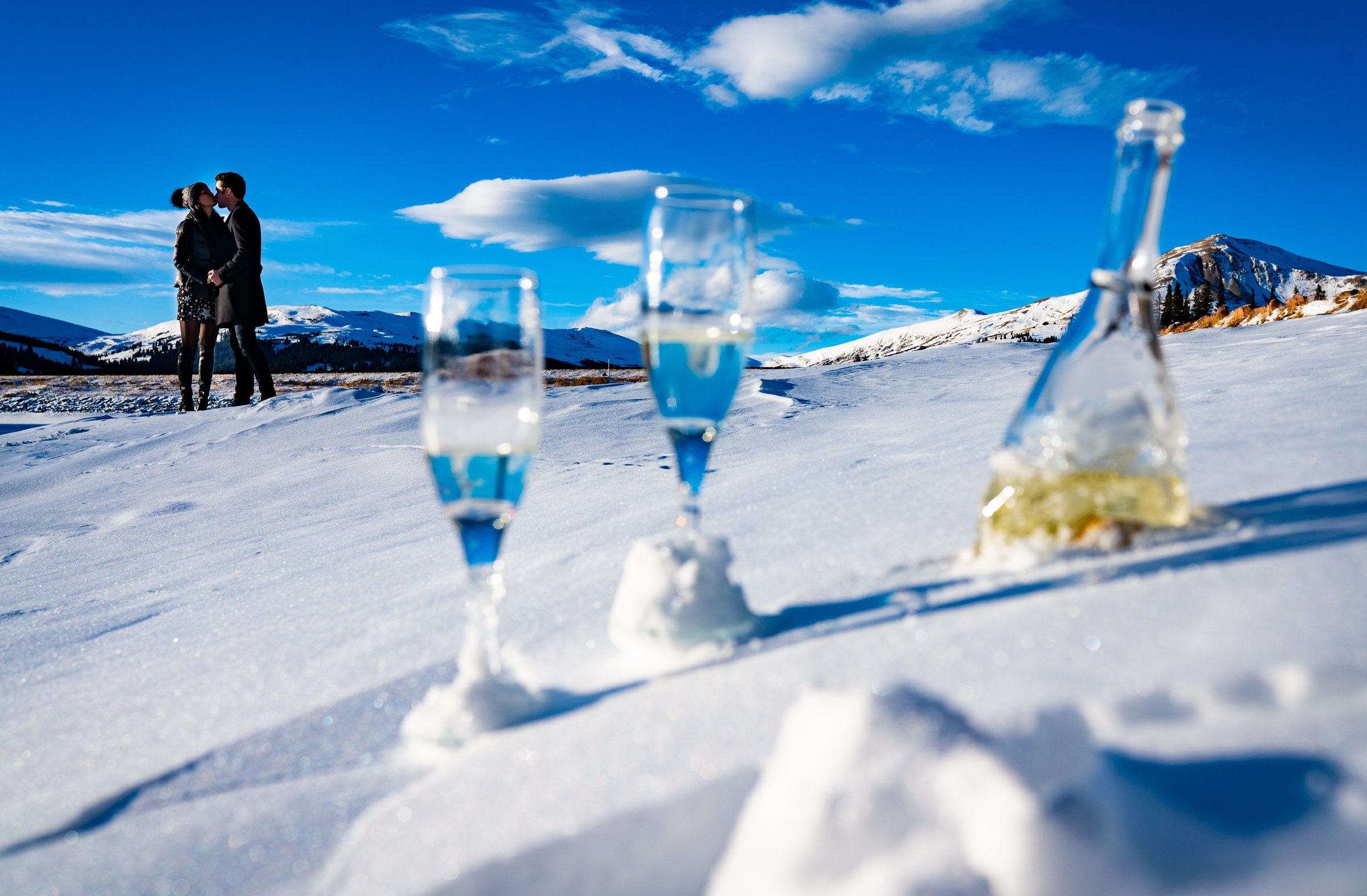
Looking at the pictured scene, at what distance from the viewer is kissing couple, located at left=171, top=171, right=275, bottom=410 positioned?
7039mm

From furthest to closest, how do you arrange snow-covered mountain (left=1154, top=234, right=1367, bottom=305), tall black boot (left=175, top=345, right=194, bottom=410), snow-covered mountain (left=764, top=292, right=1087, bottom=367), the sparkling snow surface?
1. snow-covered mountain (left=1154, top=234, right=1367, bottom=305)
2. snow-covered mountain (left=764, top=292, right=1087, bottom=367)
3. tall black boot (left=175, top=345, right=194, bottom=410)
4. the sparkling snow surface

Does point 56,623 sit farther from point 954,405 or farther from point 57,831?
point 954,405

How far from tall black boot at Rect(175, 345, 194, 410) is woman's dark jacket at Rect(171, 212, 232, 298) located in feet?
1.88

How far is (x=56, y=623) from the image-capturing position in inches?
77.5

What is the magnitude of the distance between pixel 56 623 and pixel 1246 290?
460 feet

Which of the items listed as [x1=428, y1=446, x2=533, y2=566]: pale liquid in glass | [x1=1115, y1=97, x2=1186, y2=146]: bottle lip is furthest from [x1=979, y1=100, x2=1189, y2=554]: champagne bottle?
[x1=428, y1=446, x2=533, y2=566]: pale liquid in glass

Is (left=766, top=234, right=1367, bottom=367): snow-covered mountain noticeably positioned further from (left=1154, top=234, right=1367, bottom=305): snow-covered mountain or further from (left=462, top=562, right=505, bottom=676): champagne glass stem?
(left=462, top=562, right=505, bottom=676): champagne glass stem

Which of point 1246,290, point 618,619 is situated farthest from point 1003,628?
point 1246,290

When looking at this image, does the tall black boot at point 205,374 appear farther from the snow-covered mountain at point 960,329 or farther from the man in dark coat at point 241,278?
the snow-covered mountain at point 960,329

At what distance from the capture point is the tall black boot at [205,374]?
24.3 feet

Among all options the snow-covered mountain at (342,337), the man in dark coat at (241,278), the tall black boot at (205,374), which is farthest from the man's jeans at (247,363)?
the snow-covered mountain at (342,337)

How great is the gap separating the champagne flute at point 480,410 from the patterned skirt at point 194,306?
751 centimetres

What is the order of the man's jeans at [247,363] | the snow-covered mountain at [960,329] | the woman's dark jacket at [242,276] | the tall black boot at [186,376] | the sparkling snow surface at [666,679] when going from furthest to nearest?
the snow-covered mountain at [960,329] < the tall black boot at [186,376] < the man's jeans at [247,363] < the woman's dark jacket at [242,276] < the sparkling snow surface at [666,679]

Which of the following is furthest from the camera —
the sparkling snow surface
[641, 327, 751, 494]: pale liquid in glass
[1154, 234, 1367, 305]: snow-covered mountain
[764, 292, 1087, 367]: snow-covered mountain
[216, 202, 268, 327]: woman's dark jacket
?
[1154, 234, 1367, 305]: snow-covered mountain
